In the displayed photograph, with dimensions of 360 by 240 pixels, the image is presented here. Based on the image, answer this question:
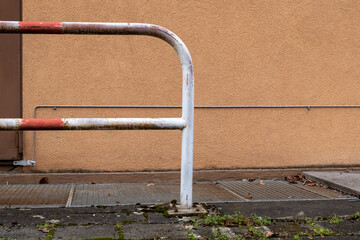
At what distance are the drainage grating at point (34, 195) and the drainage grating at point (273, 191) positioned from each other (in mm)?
1779

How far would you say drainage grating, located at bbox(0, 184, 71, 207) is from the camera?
3499mm

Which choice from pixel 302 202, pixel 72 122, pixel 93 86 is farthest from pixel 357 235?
pixel 93 86

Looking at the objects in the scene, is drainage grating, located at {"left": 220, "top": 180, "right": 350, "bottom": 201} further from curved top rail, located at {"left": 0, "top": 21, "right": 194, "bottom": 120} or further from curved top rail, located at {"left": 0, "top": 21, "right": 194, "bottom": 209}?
curved top rail, located at {"left": 0, "top": 21, "right": 194, "bottom": 120}

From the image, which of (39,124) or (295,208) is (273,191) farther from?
(39,124)

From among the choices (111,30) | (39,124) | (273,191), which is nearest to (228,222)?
(273,191)

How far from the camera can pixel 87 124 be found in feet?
9.82

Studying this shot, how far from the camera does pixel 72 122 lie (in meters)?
2.98

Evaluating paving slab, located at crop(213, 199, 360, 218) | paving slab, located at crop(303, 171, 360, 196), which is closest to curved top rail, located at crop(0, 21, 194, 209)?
paving slab, located at crop(213, 199, 360, 218)

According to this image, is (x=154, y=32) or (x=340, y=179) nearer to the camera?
(x=154, y=32)

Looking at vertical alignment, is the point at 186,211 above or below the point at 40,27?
below

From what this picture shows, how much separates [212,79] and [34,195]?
8.03 ft

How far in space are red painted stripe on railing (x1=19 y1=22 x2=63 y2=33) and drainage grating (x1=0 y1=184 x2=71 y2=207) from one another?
1505 millimetres

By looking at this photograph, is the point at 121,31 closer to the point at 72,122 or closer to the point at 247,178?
the point at 72,122

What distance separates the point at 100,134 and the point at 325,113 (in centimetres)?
294
